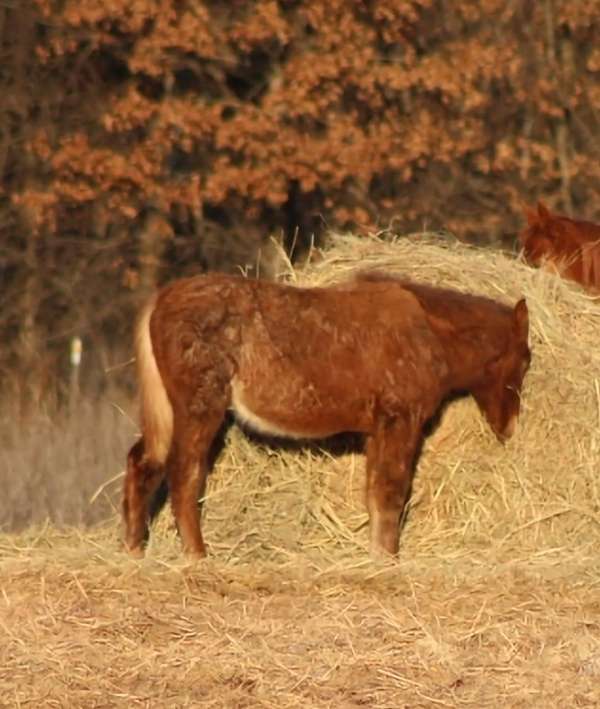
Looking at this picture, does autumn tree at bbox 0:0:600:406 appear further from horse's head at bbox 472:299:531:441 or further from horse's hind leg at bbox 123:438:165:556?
horse's hind leg at bbox 123:438:165:556

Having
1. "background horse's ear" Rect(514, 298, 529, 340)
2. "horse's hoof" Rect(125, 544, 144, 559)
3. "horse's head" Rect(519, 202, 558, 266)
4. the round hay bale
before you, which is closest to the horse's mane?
"background horse's ear" Rect(514, 298, 529, 340)

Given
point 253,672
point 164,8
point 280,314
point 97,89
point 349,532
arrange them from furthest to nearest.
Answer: point 97,89 < point 164,8 < point 349,532 < point 280,314 < point 253,672

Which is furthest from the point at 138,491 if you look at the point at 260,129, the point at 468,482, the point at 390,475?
the point at 260,129

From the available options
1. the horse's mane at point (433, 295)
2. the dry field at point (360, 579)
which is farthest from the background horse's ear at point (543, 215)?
the horse's mane at point (433, 295)

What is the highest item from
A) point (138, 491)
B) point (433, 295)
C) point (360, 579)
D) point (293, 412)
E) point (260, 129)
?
point (433, 295)

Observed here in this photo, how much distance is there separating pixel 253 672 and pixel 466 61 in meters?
12.1

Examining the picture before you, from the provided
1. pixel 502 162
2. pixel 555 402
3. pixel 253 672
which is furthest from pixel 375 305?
pixel 502 162

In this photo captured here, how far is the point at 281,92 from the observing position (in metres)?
16.5

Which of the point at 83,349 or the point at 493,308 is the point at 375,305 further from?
the point at 83,349

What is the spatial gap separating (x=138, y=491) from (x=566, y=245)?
12.0 feet

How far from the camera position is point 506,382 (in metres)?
8.91

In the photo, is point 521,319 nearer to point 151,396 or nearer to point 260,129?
point 151,396

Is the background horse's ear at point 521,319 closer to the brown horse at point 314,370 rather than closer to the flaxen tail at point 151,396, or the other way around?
the brown horse at point 314,370

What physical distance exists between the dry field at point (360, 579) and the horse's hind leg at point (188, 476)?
170 millimetres
